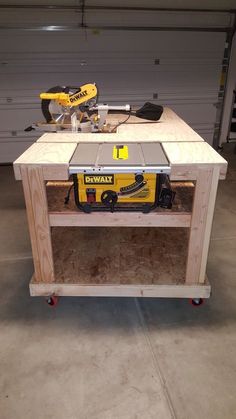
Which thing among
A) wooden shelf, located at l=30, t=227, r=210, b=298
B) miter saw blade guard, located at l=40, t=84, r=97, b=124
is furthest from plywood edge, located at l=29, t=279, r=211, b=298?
miter saw blade guard, located at l=40, t=84, r=97, b=124

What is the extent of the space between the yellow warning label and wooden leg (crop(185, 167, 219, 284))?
1.32 ft

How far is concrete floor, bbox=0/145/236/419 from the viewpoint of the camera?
1360 mm

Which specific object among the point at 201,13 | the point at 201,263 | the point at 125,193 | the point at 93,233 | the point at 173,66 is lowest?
the point at 93,233

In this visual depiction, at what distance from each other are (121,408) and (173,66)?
15.6ft

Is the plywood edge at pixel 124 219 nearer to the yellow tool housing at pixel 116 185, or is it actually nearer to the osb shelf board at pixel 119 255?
the yellow tool housing at pixel 116 185

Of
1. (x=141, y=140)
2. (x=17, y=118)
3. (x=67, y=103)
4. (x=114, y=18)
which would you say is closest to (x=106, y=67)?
(x=114, y=18)

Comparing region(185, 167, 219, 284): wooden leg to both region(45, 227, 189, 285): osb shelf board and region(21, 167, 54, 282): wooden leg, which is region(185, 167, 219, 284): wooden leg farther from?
region(21, 167, 54, 282): wooden leg

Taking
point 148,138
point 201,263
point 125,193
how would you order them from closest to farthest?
1. point 125,193
2. point 201,263
3. point 148,138

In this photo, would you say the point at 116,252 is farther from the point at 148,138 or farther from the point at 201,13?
the point at 201,13

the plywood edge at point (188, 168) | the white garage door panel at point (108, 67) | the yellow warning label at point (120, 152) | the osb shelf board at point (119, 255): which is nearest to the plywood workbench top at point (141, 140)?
the plywood edge at point (188, 168)

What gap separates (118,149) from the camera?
1.70 m

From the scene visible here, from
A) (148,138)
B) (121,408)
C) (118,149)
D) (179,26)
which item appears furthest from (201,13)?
(121,408)

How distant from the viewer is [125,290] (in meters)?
1.77

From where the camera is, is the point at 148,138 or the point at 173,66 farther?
the point at 173,66
